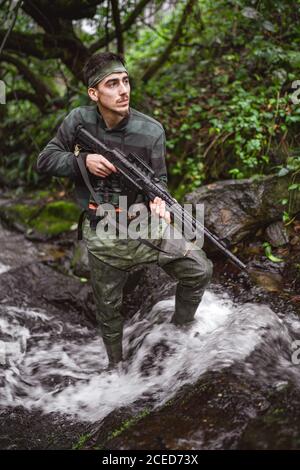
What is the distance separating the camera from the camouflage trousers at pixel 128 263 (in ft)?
12.1

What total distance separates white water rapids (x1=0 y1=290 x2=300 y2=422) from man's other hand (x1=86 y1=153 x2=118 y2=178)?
163 cm

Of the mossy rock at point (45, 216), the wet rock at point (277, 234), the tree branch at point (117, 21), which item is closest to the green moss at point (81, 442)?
the wet rock at point (277, 234)

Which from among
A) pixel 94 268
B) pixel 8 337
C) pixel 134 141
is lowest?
pixel 8 337

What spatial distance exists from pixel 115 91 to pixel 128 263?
142 centimetres

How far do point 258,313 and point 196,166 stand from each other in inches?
107

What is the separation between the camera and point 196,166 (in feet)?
20.0

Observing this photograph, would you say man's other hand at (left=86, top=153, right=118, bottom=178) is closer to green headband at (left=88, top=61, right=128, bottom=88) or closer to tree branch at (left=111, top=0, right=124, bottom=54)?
green headband at (left=88, top=61, right=128, bottom=88)

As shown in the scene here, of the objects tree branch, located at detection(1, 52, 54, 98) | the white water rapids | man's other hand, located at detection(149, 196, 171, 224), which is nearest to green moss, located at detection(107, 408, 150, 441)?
the white water rapids

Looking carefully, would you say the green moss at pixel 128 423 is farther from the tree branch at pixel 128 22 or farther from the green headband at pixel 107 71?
the tree branch at pixel 128 22

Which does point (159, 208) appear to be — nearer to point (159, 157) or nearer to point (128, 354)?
point (159, 157)

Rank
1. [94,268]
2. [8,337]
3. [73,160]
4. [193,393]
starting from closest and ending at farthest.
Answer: [193,393]
[73,160]
[94,268]
[8,337]

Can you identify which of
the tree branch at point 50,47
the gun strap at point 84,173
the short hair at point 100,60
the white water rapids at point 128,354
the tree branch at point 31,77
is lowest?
the white water rapids at point 128,354

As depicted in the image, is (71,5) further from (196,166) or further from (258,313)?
(258,313)
